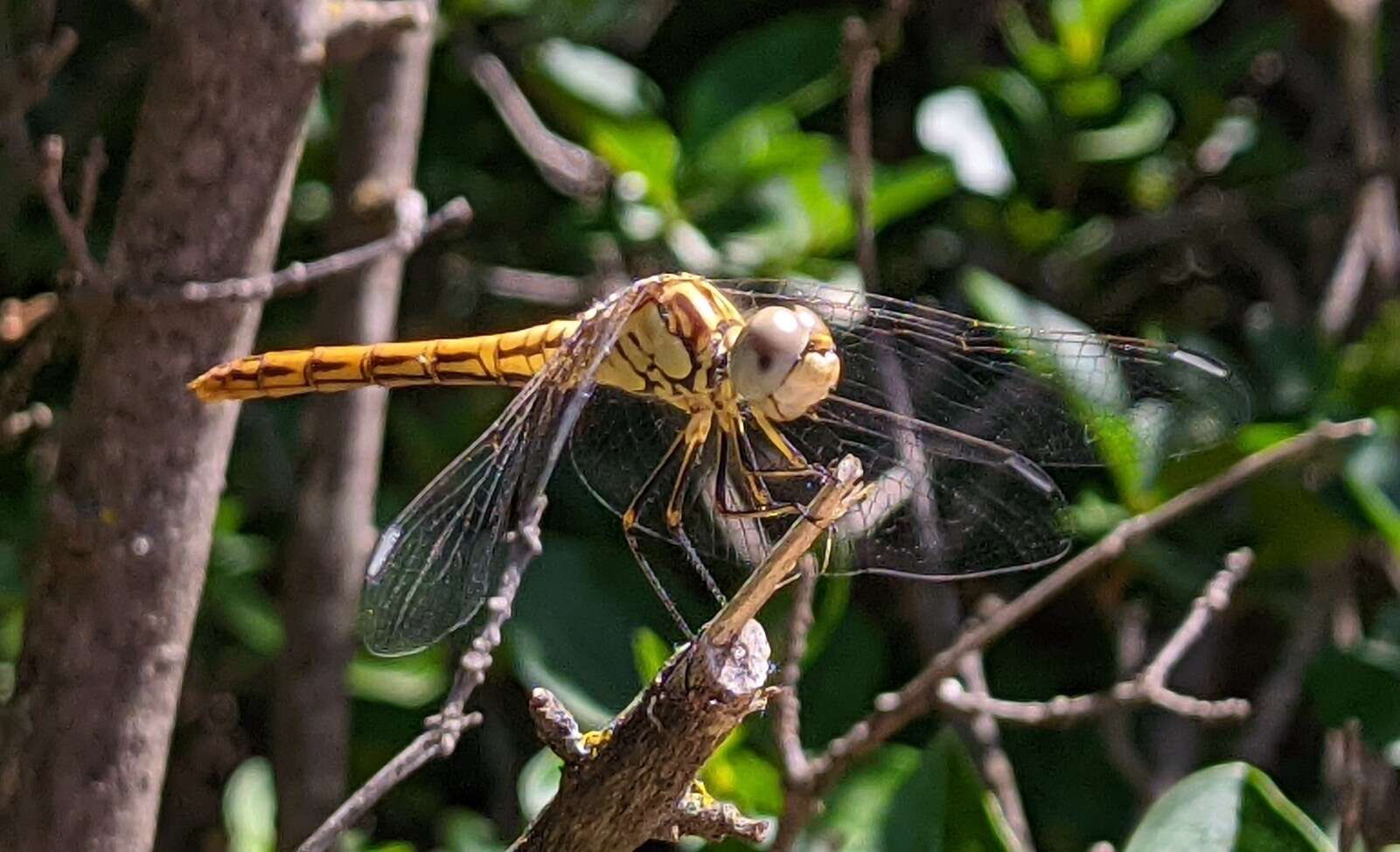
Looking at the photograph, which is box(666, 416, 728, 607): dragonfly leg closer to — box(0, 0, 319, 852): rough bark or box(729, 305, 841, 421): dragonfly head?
box(729, 305, 841, 421): dragonfly head

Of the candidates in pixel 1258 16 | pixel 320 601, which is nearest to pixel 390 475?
pixel 320 601

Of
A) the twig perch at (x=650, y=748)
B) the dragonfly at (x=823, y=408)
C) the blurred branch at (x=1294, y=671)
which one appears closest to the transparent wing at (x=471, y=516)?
the dragonfly at (x=823, y=408)

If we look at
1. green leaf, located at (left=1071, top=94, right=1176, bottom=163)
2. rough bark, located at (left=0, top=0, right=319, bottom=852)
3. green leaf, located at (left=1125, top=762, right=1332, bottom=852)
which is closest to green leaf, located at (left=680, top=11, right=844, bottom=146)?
green leaf, located at (left=1071, top=94, right=1176, bottom=163)

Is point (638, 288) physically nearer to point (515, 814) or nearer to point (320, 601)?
point (320, 601)

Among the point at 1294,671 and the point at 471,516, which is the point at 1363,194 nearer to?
the point at 1294,671

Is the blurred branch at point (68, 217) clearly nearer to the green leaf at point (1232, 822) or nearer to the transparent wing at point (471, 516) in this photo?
the transparent wing at point (471, 516)
